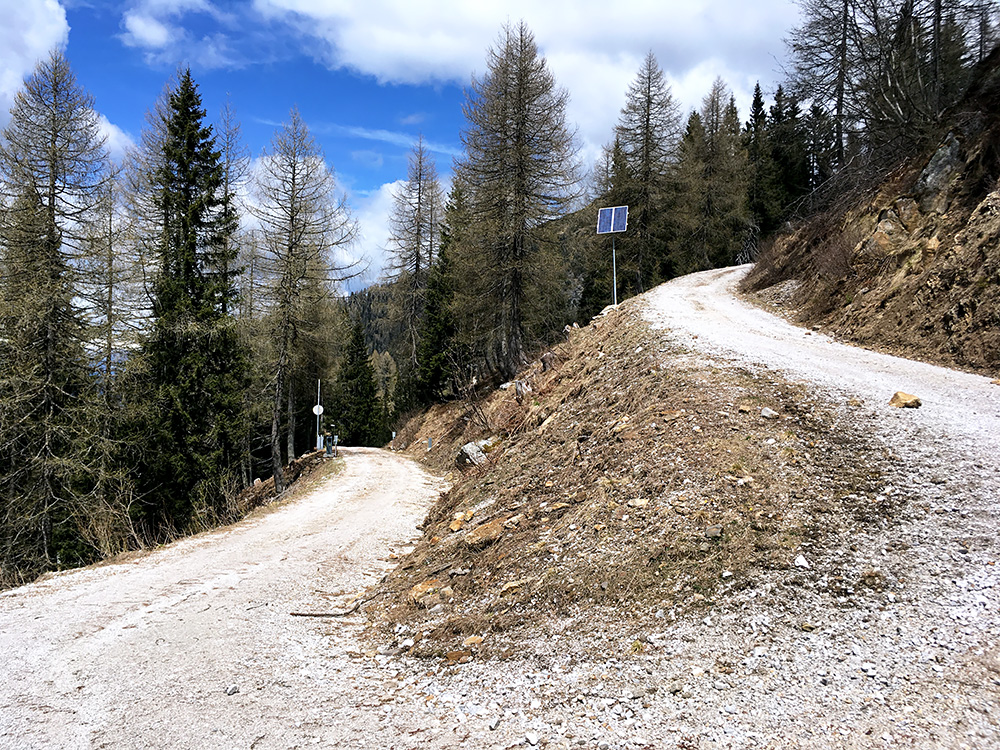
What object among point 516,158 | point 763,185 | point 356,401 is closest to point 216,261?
point 516,158

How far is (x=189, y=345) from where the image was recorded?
696 inches

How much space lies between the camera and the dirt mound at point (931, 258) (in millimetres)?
9000

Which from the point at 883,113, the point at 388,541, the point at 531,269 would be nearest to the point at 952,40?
the point at 883,113

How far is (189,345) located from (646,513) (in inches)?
694

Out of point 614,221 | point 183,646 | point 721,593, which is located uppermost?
point 614,221

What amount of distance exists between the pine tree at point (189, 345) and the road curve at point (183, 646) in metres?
8.35

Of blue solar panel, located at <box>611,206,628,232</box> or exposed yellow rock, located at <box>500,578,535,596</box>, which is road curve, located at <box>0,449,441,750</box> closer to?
exposed yellow rock, located at <box>500,578,535,596</box>

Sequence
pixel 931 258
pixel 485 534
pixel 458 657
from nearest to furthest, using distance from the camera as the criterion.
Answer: pixel 458 657 < pixel 485 534 < pixel 931 258

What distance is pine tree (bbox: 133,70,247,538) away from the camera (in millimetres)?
16766

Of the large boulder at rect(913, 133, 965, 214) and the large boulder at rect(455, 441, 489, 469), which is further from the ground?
the large boulder at rect(913, 133, 965, 214)

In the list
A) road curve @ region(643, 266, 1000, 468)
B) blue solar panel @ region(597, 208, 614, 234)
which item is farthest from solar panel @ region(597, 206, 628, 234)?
road curve @ region(643, 266, 1000, 468)

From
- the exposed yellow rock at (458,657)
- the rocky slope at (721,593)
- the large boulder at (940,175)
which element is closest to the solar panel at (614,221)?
the large boulder at (940,175)

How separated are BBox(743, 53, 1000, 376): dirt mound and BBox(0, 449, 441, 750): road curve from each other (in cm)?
1040

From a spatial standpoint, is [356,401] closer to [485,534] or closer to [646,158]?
[646,158]
